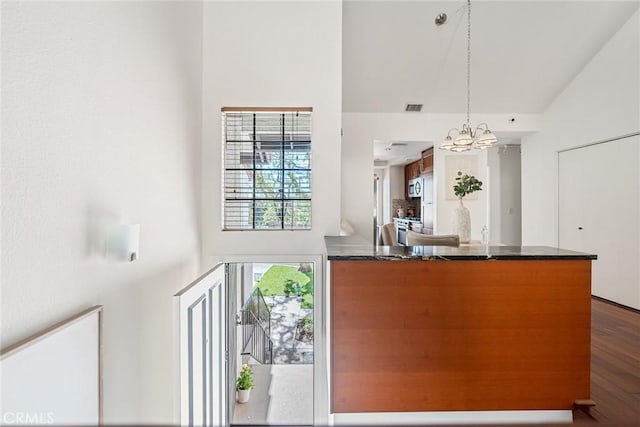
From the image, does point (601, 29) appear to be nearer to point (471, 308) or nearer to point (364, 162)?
point (364, 162)

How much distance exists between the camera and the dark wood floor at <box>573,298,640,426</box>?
1.81 metres

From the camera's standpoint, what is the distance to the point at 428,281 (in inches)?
66.5

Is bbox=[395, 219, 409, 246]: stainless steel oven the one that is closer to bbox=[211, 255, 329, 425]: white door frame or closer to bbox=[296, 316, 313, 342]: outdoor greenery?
bbox=[296, 316, 313, 342]: outdoor greenery

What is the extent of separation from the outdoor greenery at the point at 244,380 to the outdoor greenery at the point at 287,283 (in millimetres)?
1148

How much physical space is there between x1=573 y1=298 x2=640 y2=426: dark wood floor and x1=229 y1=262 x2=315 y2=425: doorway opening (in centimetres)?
213

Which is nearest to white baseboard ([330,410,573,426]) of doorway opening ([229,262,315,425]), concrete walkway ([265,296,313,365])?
doorway opening ([229,262,315,425])

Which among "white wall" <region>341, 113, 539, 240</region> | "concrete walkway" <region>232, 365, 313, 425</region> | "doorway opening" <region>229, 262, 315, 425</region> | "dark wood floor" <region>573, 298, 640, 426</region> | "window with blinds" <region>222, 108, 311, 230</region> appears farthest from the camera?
"white wall" <region>341, 113, 539, 240</region>

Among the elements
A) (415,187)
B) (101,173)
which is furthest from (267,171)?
(415,187)

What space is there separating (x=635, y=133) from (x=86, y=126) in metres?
5.31

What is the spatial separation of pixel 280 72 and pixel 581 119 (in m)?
4.35

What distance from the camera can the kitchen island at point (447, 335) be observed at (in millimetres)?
1682

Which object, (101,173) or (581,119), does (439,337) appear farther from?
(581,119)

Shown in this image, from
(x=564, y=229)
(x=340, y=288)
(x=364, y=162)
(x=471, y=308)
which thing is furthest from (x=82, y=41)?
(x=564, y=229)

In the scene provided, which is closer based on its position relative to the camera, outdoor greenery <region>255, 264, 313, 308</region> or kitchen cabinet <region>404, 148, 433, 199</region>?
outdoor greenery <region>255, 264, 313, 308</region>
